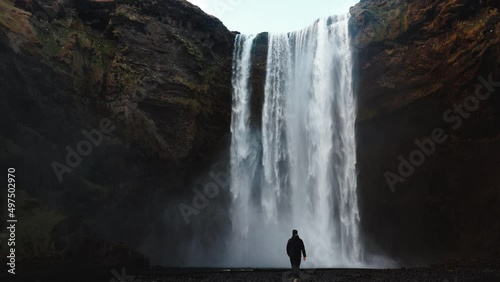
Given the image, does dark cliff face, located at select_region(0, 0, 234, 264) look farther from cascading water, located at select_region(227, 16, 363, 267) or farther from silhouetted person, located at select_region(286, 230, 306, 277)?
silhouetted person, located at select_region(286, 230, 306, 277)

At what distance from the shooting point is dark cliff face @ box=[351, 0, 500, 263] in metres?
22.3

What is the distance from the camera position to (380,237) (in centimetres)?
2522

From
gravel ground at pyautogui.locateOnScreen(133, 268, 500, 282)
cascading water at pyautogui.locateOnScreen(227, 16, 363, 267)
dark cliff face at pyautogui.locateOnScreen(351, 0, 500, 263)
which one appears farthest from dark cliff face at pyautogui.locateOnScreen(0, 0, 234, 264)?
dark cliff face at pyautogui.locateOnScreen(351, 0, 500, 263)

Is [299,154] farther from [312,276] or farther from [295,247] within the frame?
[295,247]

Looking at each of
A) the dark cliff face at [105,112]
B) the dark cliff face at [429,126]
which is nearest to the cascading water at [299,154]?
the dark cliff face at [429,126]

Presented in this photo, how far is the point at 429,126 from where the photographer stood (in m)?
24.4

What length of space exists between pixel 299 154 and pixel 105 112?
13.9 metres

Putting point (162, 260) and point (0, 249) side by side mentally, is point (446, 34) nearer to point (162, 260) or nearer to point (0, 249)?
point (162, 260)

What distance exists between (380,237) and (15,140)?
73.1 ft

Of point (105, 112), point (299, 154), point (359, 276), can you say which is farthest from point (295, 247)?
point (105, 112)

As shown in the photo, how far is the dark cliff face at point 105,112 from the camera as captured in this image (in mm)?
21672

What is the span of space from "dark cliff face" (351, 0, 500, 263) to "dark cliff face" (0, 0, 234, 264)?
11.4 m

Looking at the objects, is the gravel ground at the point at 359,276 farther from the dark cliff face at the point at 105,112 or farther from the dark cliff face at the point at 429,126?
the dark cliff face at the point at 105,112

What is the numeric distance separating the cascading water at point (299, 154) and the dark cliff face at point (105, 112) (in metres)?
3.14
